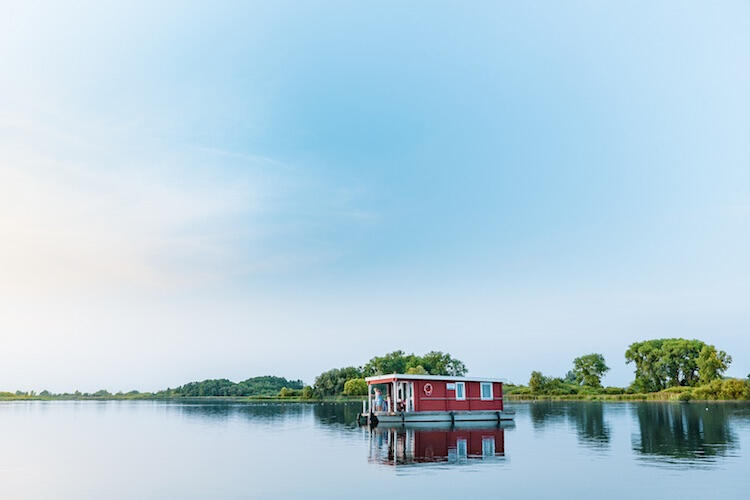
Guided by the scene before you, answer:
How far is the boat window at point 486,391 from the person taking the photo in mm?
48000

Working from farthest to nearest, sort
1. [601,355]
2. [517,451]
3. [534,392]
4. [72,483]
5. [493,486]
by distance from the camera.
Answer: [601,355]
[534,392]
[517,451]
[72,483]
[493,486]

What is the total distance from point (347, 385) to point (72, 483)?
3725 inches

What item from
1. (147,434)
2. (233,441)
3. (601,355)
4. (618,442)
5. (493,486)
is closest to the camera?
(493,486)

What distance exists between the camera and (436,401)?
1816 inches

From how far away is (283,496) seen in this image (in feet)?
62.8

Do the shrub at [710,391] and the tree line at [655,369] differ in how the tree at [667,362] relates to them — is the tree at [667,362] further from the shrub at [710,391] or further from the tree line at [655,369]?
the shrub at [710,391]

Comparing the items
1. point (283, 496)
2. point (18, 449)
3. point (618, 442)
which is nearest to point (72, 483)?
point (283, 496)

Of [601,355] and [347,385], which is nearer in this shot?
[347,385]

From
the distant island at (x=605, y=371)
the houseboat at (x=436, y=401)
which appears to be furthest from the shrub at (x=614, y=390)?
the houseboat at (x=436, y=401)

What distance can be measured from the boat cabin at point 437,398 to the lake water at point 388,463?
3532 millimetres

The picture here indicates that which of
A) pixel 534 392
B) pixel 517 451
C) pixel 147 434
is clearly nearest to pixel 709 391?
pixel 534 392

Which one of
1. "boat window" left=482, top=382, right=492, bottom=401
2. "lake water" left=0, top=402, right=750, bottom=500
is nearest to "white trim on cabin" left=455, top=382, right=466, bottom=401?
"boat window" left=482, top=382, right=492, bottom=401

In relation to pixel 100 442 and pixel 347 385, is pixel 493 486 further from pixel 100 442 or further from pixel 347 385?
pixel 347 385

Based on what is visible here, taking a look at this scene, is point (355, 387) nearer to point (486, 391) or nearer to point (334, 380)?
point (334, 380)
